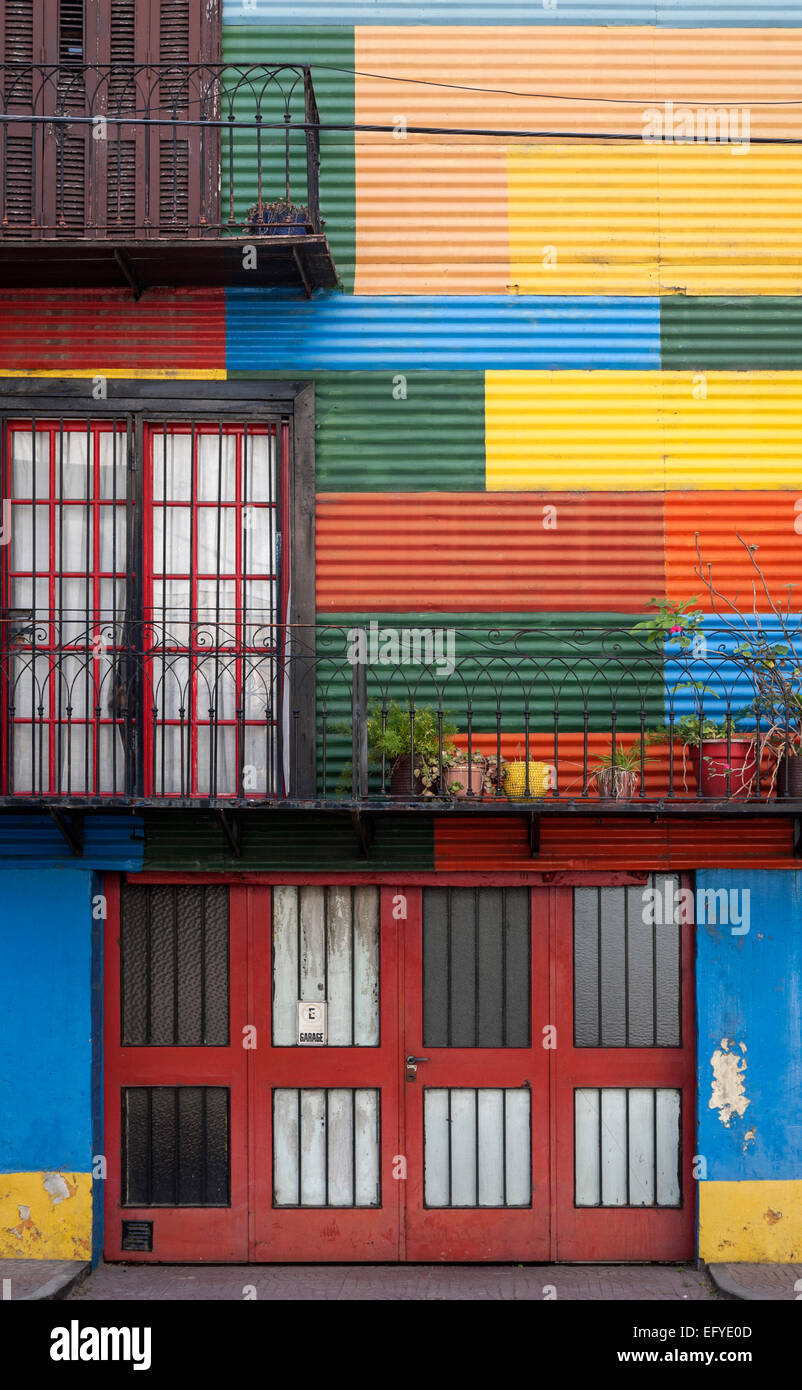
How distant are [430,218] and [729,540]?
3.29m

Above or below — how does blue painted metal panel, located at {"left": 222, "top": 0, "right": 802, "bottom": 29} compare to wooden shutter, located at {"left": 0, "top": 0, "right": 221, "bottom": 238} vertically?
above

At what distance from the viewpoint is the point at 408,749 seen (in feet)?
27.2

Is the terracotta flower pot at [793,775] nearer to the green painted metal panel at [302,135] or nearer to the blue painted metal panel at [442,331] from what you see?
the blue painted metal panel at [442,331]

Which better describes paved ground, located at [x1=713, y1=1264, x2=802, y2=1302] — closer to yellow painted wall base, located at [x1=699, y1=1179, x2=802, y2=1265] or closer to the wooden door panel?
yellow painted wall base, located at [x1=699, y1=1179, x2=802, y2=1265]

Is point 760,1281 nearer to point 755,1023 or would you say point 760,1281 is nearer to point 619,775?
point 755,1023

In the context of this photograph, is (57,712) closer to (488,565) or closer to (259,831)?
(259,831)

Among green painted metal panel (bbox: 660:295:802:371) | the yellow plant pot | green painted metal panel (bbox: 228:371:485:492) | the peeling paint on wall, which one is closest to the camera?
the yellow plant pot

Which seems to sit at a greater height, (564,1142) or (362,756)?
(362,756)

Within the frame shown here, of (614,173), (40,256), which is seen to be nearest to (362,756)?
(40,256)

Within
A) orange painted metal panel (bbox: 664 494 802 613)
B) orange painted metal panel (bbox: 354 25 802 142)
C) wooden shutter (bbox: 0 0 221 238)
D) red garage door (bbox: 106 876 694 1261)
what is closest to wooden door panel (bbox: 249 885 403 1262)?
red garage door (bbox: 106 876 694 1261)

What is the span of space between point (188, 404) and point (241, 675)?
6.79ft

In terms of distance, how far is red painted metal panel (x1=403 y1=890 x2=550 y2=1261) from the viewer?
28.3 ft

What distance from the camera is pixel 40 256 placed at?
837cm

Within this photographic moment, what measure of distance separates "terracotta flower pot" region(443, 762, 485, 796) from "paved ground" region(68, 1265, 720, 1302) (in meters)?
Result: 3.40
